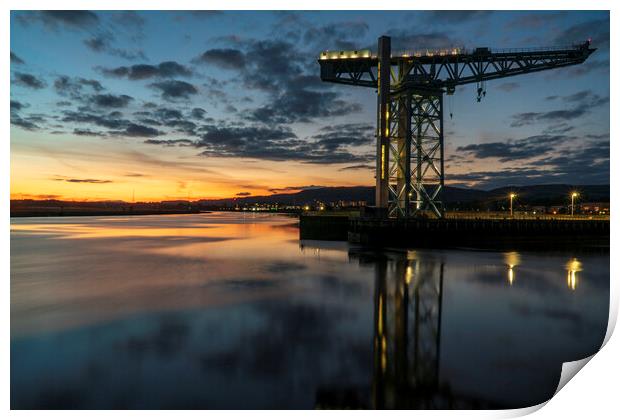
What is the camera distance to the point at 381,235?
87.4 ft

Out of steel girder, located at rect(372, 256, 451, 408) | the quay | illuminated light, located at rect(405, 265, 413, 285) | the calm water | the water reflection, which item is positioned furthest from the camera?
the quay

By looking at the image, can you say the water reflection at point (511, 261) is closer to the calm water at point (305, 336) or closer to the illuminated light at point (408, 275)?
the calm water at point (305, 336)

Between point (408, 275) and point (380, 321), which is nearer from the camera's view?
point (380, 321)

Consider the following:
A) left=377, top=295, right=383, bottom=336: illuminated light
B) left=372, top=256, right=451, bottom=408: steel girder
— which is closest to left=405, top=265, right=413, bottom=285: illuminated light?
left=372, top=256, right=451, bottom=408: steel girder

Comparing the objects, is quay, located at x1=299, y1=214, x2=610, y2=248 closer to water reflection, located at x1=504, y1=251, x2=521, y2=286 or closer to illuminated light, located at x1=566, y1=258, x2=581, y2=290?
water reflection, located at x1=504, y1=251, x2=521, y2=286

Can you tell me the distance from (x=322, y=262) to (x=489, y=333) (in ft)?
43.7

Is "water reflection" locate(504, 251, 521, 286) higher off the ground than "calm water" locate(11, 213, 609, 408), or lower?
higher

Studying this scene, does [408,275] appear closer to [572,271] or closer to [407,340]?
[407,340]

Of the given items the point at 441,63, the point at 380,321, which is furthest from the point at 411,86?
the point at 380,321

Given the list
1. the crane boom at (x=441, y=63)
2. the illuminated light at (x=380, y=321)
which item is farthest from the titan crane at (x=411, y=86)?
the illuminated light at (x=380, y=321)

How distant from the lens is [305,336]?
10047 millimetres

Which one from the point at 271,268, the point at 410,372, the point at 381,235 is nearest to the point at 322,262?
the point at 271,268

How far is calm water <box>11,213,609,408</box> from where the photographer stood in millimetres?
7277
